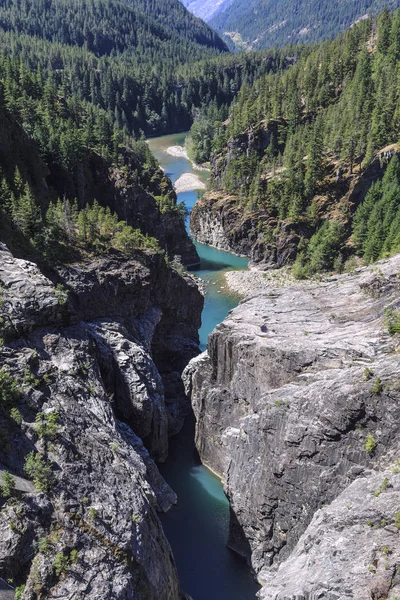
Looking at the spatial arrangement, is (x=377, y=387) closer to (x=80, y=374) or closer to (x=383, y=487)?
(x=383, y=487)

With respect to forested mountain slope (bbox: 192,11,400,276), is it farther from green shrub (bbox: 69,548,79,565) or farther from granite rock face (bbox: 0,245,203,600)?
green shrub (bbox: 69,548,79,565)

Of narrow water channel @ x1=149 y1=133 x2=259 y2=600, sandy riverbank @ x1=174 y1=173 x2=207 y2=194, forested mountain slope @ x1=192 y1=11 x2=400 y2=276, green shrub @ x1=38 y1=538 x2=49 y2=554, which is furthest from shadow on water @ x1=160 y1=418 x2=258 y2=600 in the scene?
sandy riverbank @ x1=174 y1=173 x2=207 y2=194

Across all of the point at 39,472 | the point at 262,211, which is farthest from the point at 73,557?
the point at 262,211

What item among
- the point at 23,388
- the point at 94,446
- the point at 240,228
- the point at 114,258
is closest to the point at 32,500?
the point at 94,446


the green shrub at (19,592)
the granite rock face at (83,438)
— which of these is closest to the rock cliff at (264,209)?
the granite rock face at (83,438)

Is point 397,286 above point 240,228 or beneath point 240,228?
beneath

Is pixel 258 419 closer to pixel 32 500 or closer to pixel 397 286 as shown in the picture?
pixel 397 286

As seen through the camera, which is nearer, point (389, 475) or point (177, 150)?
point (389, 475)
